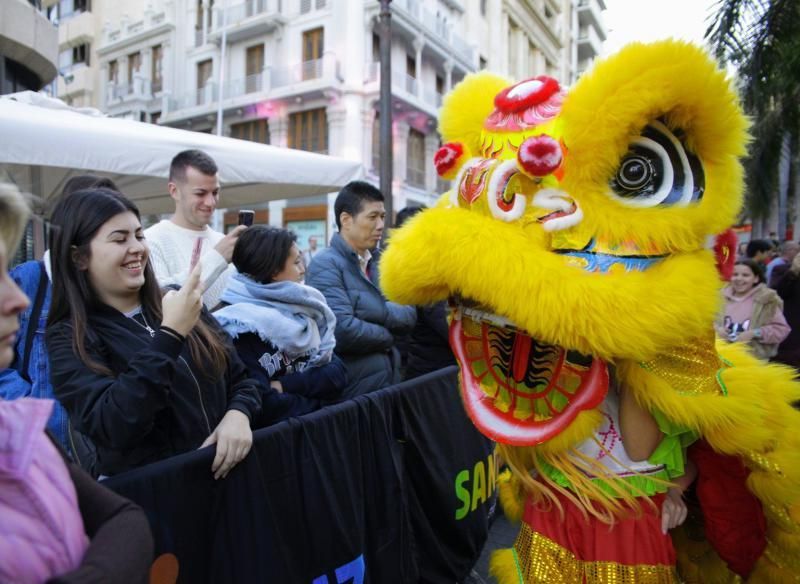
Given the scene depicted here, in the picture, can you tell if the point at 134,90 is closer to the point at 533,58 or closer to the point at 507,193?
the point at 533,58

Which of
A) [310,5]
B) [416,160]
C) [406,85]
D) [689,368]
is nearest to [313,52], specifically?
[310,5]

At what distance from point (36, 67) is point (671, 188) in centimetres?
843

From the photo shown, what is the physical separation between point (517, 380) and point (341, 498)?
39.5 inches

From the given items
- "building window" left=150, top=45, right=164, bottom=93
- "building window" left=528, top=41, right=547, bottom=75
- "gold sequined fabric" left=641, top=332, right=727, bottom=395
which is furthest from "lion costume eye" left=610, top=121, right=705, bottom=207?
"building window" left=528, top=41, right=547, bottom=75

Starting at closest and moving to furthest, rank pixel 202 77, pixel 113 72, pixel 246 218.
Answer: pixel 246 218, pixel 202 77, pixel 113 72

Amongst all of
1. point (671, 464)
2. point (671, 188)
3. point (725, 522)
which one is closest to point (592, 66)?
point (671, 188)

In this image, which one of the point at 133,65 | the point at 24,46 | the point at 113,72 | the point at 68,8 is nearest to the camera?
the point at 24,46

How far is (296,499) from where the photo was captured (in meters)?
2.03

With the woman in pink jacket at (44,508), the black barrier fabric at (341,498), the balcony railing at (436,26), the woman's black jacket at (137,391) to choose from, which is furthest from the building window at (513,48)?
the woman in pink jacket at (44,508)

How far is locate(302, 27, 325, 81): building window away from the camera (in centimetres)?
2041

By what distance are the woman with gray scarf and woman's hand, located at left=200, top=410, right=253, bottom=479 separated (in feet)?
1.39

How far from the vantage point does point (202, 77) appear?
2384cm

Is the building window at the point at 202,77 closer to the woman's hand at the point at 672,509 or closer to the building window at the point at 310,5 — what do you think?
the building window at the point at 310,5

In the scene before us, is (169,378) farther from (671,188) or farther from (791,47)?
(791,47)
